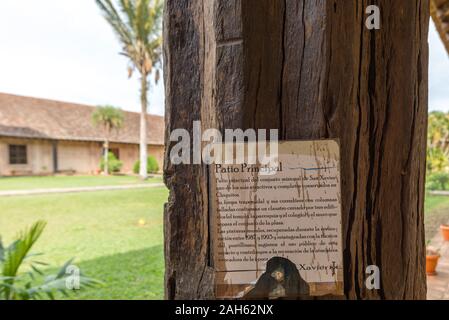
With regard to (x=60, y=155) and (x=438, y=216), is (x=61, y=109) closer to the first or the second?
(x=60, y=155)

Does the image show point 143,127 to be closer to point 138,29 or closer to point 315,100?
point 138,29

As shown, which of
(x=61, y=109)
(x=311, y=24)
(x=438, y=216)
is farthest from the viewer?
(x=61, y=109)

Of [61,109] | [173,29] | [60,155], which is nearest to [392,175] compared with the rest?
[173,29]

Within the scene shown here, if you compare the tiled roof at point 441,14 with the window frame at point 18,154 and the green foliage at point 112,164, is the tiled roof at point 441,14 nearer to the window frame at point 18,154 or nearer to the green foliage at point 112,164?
the green foliage at point 112,164

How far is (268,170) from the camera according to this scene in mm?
839

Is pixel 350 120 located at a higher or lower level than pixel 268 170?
higher

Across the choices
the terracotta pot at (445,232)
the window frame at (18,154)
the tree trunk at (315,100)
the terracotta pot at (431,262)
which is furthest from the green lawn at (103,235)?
the window frame at (18,154)

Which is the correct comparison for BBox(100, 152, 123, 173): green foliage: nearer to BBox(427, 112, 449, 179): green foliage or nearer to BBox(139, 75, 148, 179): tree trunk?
BBox(139, 75, 148, 179): tree trunk

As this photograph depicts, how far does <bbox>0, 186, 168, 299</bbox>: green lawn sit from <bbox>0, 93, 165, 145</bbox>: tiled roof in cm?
721

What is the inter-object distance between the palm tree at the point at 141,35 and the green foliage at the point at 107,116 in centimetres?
292

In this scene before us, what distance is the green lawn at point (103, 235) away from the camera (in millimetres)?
4219

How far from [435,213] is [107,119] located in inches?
628
